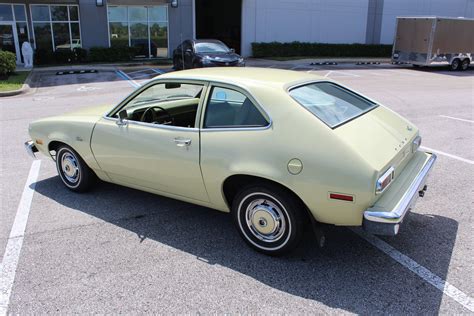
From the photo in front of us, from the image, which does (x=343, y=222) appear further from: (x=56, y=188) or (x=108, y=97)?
(x=108, y=97)

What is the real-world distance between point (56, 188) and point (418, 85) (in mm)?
14596

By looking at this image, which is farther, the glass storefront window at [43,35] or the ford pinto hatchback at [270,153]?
the glass storefront window at [43,35]

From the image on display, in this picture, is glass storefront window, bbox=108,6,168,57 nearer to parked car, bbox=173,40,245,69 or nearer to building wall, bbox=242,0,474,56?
building wall, bbox=242,0,474,56

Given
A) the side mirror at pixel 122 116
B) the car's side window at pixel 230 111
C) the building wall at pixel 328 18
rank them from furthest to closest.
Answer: the building wall at pixel 328 18
the side mirror at pixel 122 116
the car's side window at pixel 230 111

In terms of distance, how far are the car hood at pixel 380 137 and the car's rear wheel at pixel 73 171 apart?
2.97 m

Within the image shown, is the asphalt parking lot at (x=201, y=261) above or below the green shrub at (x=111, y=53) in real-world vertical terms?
below

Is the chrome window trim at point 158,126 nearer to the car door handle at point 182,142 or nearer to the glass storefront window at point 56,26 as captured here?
the car door handle at point 182,142

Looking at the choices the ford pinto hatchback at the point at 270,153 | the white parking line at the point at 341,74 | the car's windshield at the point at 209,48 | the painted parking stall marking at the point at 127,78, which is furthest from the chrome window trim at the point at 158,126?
the white parking line at the point at 341,74

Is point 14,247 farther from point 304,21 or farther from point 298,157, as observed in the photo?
point 304,21

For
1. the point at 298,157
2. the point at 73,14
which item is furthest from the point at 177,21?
the point at 298,157

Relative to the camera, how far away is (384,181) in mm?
3184

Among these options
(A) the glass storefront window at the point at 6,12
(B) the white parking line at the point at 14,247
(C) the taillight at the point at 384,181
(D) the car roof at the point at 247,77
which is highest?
(A) the glass storefront window at the point at 6,12

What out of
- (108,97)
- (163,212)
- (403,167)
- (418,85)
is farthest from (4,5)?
(403,167)

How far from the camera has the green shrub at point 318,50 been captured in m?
28.2
